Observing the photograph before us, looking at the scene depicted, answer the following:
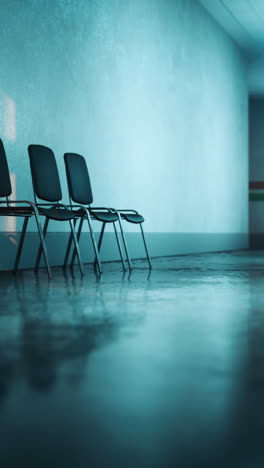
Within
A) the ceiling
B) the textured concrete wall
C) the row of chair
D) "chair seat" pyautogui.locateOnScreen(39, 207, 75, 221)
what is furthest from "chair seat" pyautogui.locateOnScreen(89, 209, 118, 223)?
the textured concrete wall

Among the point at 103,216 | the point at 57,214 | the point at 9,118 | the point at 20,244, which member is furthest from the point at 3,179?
the point at 103,216

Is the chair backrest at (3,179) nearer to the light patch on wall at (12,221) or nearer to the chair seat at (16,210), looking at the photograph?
the chair seat at (16,210)

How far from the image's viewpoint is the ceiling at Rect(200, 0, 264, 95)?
812 cm

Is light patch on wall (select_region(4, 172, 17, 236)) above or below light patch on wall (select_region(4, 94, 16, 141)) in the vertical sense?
below

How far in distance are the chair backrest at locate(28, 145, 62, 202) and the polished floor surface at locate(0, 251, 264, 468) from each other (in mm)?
1867

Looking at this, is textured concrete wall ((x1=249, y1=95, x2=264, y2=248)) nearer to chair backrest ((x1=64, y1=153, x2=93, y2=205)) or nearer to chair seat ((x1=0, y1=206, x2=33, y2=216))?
chair backrest ((x1=64, y1=153, x2=93, y2=205))

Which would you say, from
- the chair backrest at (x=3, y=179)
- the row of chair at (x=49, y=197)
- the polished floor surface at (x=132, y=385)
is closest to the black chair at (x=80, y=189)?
the row of chair at (x=49, y=197)

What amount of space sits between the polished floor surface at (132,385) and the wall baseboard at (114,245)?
213 centimetres

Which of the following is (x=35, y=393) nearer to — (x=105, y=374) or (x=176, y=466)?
(x=105, y=374)

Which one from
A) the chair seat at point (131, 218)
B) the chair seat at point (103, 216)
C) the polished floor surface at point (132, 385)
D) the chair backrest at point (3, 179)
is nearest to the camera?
the polished floor surface at point (132, 385)

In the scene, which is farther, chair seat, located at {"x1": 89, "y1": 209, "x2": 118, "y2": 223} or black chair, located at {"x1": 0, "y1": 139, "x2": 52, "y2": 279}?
chair seat, located at {"x1": 89, "y1": 209, "x2": 118, "y2": 223}

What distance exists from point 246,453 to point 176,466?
0.33 ft

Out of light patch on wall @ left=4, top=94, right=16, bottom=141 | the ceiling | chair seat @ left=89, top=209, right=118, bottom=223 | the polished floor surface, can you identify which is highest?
the ceiling

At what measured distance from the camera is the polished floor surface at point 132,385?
76 centimetres
